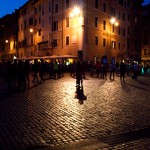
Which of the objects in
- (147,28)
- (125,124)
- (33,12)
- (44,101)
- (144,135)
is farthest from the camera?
(147,28)

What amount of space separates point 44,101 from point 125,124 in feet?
17.5

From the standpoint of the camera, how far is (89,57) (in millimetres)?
47656

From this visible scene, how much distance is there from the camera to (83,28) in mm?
46344

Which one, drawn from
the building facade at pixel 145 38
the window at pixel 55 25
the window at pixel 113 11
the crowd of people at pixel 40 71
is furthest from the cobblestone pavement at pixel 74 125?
the building facade at pixel 145 38

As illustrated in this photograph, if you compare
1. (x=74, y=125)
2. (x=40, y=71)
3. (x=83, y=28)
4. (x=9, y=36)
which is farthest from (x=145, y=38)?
(x=74, y=125)

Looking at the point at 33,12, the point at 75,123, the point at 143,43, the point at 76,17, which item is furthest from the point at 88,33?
the point at 75,123

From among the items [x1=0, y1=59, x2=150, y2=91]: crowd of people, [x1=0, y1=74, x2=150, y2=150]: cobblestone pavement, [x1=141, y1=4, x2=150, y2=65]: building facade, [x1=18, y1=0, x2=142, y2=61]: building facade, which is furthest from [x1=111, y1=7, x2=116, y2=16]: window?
[x1=0, y1=74, x2=150, y2=150]: cobblestone pavement

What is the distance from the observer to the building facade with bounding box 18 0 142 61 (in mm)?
47281

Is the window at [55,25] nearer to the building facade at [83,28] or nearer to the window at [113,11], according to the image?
the building facade at [83,28]

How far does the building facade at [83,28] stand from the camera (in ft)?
155

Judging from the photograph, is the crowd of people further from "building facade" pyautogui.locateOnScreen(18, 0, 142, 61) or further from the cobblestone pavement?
"building facade" pyautogui.locateOnScreen(18, 0, 142, 61)

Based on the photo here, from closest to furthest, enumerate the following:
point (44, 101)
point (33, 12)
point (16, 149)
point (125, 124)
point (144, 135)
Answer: point (16, 149) < point (144, 135) < point (125, 124) < point (44, 101) < point (33, 12)

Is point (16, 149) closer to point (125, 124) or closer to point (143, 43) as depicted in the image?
point (125, 124)

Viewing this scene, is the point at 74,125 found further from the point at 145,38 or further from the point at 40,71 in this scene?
the point at 145,38
